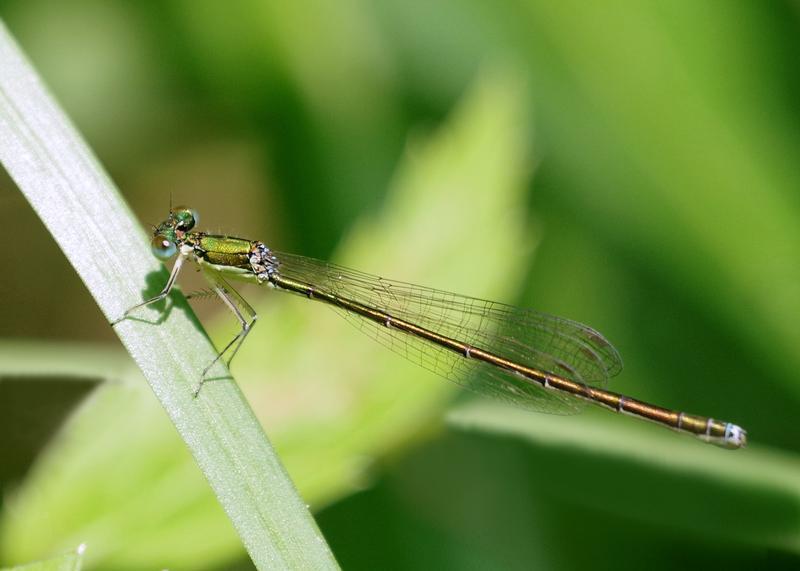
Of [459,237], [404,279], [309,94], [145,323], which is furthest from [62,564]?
[309,94]

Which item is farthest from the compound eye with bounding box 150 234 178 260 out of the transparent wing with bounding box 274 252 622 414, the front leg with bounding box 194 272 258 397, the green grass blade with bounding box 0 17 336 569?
the transparent wing with bounding box 274 252 622 414

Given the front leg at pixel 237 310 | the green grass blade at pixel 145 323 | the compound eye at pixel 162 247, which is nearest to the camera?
the green grass blade at pixel 145 323

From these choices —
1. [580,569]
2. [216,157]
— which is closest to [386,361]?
[580,569]

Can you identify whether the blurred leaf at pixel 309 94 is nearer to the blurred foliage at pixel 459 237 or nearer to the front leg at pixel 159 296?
the blurred foliage at pixel 459 237

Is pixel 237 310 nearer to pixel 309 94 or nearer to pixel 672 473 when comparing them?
pixel 672 473

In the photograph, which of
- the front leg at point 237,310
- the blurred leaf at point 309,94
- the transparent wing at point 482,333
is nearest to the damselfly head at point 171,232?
the front leg at point 237,310

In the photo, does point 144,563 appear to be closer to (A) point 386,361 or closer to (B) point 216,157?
(A) point 386,361

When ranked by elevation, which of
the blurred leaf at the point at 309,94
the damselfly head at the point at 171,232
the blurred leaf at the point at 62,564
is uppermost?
the blurred leaf at the point at 309,94
